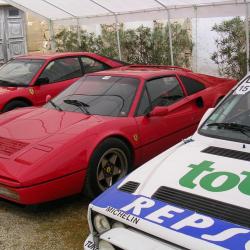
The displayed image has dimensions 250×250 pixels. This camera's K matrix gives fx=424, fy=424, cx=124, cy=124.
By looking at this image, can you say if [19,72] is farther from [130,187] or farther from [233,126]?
[130,187]

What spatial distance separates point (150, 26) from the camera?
455 inches

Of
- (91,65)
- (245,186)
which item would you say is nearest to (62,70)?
(91,65)

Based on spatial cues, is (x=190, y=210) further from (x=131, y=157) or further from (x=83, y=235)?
(x=131, y=157)

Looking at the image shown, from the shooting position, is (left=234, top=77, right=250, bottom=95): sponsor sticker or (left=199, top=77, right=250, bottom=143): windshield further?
(left=234, top=77, right=250, bottom=95): sponsor sticker

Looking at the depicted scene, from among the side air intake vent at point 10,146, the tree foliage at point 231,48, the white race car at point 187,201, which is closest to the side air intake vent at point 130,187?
the white race car at point 187,201

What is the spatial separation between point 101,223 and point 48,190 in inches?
51.2

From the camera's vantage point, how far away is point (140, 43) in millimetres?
11766

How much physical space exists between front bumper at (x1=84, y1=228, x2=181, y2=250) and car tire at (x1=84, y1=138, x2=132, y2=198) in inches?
63.2

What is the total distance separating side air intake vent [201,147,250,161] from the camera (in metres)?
2.88

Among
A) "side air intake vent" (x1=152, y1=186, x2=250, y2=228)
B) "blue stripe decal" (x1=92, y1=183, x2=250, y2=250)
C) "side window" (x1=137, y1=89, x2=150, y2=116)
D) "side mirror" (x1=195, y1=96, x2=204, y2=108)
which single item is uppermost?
"side window" (x1=137, y1=89, x2=150, y2=116)

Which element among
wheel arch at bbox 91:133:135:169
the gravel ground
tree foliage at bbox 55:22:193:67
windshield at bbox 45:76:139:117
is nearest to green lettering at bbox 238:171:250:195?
the gravel ground

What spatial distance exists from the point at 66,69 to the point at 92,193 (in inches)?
160

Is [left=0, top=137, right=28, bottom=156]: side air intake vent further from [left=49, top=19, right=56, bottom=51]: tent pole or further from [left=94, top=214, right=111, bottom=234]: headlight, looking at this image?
[left=49, top=19, right=56, bottom=51]: tent pole

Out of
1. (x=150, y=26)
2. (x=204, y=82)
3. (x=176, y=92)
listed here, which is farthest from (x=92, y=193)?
(x=150, y=26)
